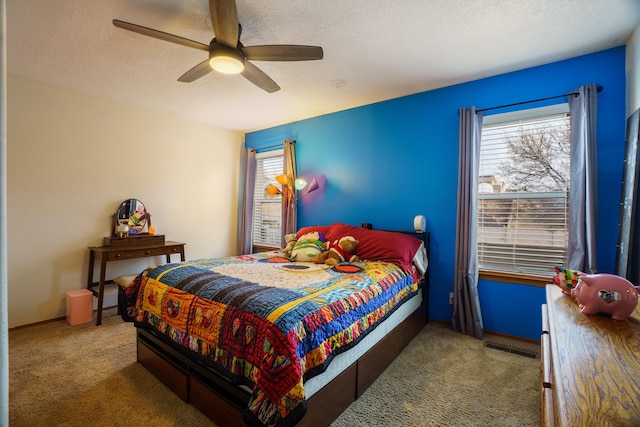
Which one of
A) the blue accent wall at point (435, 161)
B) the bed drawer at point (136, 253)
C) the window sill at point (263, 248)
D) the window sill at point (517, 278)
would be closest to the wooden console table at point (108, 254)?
the bed drawer at point (136, 253)

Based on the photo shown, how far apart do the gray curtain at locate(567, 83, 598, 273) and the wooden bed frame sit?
1.58 meters

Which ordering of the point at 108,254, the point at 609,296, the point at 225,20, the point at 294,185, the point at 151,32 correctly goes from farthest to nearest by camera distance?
the point at 294,185 → the point at 108,254 → the point at 151,32 → the point at 225,20 → the point at 609,296

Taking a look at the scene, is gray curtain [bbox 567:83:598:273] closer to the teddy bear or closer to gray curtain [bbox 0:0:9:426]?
the teddy bear

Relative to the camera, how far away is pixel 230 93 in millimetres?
3270

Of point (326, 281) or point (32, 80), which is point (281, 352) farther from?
point (32, 80)

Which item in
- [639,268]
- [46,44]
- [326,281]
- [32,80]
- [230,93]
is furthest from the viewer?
[230,93]

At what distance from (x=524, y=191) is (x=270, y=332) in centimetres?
268

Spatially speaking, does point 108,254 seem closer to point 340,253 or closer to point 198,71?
point 198,71

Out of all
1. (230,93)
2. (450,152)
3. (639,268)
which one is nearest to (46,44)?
(230,93)

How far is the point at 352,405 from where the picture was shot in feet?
5.86

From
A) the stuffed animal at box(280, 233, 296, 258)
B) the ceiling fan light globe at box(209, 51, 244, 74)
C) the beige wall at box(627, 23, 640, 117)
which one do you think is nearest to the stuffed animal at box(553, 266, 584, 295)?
the beige wall at box(627, 23, 640, 117)

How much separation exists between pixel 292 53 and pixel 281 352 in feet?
6.07

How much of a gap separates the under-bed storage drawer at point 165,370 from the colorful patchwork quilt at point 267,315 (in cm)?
21

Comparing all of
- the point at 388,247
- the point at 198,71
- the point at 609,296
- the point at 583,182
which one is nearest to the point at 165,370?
the point at 388,247
